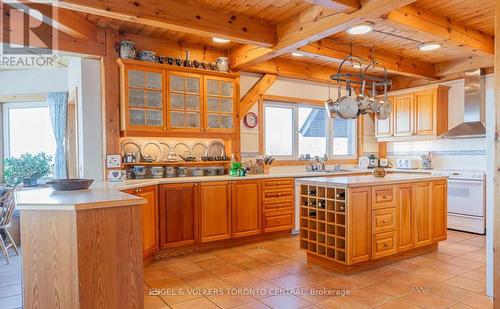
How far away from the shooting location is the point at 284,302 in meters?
2.74

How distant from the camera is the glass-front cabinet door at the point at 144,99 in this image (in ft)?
13.0

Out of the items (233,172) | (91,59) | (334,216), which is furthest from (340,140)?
(91,59)

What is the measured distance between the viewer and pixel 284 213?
477 cm

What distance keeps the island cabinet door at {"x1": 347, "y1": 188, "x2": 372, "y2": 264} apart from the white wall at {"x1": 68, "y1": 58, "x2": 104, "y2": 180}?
2.83 meters

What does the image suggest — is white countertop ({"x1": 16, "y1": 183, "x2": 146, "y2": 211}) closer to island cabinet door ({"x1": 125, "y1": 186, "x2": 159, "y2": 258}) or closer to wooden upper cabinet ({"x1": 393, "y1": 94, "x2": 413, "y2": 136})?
island cabinet door ({"x1": 125, "y1": 186, "x2": 159, "y2": 258})

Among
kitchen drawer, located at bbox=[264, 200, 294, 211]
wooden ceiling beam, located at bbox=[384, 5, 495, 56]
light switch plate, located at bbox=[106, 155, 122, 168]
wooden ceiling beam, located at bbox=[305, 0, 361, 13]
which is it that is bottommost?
kitchen drawer, located at bbox=[264, 200, 294, 211]

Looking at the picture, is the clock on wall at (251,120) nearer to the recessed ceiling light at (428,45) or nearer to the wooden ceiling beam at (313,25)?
the wooden ceiling beam at (313,25)

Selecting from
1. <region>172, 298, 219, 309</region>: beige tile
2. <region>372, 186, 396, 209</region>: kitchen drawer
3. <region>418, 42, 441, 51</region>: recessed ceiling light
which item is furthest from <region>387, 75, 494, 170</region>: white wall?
<region>172, 298, 219, 309</region>: beige tile

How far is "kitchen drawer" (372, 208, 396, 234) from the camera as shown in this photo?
3.43 metres

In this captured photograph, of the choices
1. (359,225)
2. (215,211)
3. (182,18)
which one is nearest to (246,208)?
(215,211)

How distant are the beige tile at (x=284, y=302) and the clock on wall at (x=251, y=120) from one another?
110 inches

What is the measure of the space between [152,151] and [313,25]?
2.48 m

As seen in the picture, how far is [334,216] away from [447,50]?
3355 mm

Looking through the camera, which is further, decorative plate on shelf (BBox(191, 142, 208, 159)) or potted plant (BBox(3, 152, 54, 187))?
potted plant (BBox(3, 152, 54, 187))
